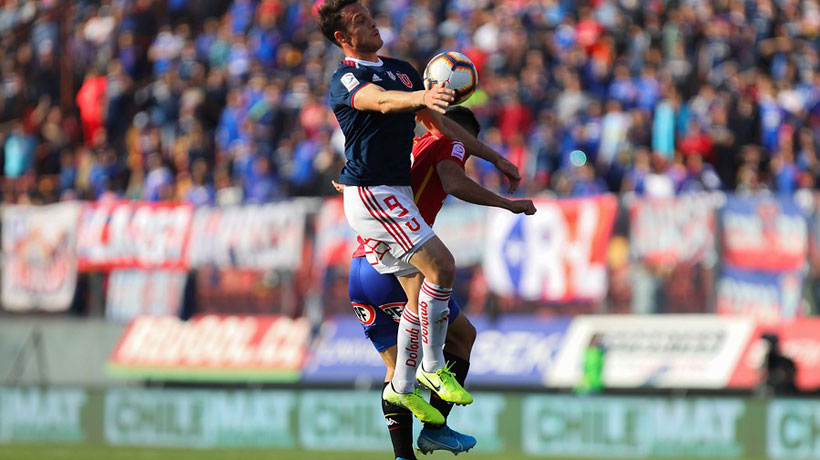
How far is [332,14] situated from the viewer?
8922 millimetres

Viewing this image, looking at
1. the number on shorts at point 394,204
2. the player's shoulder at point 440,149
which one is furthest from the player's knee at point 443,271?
the player's shoulder at point 440,149

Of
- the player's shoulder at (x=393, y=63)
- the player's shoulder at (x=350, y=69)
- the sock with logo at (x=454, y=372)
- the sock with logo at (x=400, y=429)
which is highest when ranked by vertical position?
the player's shoulder at (x=393, y=63)

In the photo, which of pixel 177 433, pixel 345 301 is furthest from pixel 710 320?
pixel 177 433

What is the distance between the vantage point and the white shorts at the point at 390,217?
356 inches

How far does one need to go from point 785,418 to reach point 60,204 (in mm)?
11161

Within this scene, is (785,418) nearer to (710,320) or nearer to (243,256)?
(710,320)

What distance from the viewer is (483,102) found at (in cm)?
2148

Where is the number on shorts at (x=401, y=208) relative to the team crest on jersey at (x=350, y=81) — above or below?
below

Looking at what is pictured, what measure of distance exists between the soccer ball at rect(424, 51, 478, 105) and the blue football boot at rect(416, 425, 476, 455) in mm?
2171

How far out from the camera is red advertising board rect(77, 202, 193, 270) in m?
20.9

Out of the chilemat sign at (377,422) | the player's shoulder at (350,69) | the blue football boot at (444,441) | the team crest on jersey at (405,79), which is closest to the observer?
the player's shoulder at (350,69)

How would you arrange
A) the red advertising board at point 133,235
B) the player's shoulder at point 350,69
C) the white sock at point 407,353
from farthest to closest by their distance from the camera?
1. the red advertising board at point 133,235
2. the white sock at point 407,353
3. the player's shoulder at point 350,69

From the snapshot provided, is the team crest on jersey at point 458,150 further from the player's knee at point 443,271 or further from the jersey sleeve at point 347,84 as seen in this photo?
the jersey sleeve at point 347,84

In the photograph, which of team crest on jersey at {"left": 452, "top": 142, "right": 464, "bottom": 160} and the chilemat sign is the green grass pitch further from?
team crest on jersey at {"left": 452, "top": 142, "right": 464, "bottom": 160}
